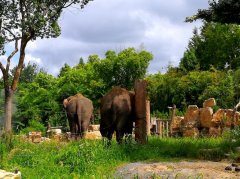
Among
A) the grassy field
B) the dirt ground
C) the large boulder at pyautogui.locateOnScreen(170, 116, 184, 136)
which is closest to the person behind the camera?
the dirt ground

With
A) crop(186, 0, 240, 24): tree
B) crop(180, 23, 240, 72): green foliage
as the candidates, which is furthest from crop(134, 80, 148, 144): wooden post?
crop(180, 23, 240, 72): green foliage

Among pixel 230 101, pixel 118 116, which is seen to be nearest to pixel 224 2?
pixel 118 116

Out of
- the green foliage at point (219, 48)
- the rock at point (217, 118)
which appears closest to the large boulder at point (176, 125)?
the rock at point (217, 118)

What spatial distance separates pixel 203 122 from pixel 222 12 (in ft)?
27.0

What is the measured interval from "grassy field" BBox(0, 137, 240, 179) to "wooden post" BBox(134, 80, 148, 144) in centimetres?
38

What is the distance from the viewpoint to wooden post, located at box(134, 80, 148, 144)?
12.7 m

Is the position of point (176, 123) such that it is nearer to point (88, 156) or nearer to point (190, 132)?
point (190, 132)

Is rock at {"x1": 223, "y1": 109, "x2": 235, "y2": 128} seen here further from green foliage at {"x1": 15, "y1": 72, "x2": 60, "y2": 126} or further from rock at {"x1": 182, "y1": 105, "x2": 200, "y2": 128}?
green foliage at {"x1": 15, "y1": 72, "x2": 60, "y2": 126}

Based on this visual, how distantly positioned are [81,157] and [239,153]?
A: 331 cm

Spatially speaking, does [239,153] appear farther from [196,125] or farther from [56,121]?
[56,121]

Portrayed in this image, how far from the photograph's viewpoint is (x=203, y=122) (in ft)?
66.4

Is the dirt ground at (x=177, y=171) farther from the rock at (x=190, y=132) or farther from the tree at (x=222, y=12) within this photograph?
the rock at (x=190, y=132)

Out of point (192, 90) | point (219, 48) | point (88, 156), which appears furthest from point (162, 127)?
point (219, 48)

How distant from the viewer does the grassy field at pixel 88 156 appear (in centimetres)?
918
